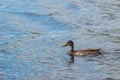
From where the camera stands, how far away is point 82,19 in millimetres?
27391

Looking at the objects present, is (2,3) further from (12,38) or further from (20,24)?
(12,38)

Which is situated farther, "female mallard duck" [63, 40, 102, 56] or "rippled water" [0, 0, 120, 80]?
"female mallard duck" [63, 40, 102, 56]

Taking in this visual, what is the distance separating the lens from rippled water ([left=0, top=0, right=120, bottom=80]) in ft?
63.7

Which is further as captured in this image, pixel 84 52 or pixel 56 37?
pixel 56 37

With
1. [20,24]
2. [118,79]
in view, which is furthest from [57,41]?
[118,79]

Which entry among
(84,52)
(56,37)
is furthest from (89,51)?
(56,37)

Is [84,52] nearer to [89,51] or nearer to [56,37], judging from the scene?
[89,51]

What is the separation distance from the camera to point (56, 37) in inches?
950

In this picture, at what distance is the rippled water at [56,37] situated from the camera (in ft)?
63.7

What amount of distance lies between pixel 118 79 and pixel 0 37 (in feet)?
24.3

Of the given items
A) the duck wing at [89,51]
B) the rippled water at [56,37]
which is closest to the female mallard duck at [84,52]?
the duck wing at [89,51]

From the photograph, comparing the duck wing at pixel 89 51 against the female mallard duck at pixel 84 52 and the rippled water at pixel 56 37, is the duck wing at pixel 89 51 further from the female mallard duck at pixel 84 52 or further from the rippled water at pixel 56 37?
the rippled water at pixel 56 37

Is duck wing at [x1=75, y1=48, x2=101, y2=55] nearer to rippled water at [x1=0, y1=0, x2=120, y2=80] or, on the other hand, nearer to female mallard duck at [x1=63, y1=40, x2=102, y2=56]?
female mallard duck at [x1=63, y1=40, x2=102, y2=56]

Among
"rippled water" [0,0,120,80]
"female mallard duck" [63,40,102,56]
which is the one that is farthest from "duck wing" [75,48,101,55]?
"rippled water" [0,0,120,80]
